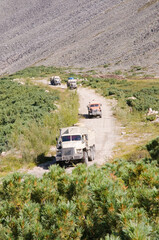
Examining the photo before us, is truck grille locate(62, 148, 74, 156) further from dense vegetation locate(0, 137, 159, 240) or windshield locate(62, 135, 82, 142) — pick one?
dense vegetation locate(0, 137, 159, 240)

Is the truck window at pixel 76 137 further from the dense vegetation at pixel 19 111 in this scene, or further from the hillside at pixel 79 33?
the hillside at pixel 79 33

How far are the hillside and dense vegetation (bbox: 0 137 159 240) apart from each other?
230ft

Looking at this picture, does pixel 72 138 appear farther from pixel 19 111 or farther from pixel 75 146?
pixel 19 111

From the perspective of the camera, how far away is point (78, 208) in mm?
4258

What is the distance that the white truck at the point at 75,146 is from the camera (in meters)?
14.9

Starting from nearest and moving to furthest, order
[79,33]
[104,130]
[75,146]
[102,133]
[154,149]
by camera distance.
→ [154,149] → [75,146] → [102,133] → [104,130] → [79,33]

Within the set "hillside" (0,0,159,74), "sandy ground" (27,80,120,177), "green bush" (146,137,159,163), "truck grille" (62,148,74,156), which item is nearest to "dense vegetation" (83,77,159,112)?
"sandy ground" (27,80,120,177)

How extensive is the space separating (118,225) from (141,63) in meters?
77.8

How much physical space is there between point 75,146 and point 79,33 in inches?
4644

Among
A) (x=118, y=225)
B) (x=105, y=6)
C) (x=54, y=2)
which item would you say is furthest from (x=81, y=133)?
(x=54, y=2)

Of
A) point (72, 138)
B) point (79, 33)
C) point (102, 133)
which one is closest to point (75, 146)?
point (72, 138)

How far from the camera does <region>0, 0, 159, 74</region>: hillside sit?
89.1 m

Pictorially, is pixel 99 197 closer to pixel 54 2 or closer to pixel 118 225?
pixel 118 225

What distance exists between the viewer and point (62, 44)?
400 ft
